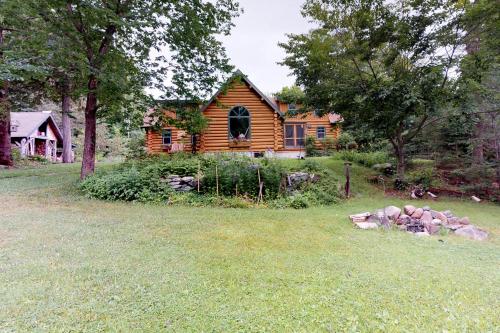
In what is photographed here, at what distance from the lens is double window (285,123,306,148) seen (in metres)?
21.4

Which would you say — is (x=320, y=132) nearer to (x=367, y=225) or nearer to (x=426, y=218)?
(x=426, y=218)

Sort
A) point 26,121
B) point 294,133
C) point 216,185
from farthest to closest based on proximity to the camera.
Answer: point 26,121, point 294,133, point 216,185

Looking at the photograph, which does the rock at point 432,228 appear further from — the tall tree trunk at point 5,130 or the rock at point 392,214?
the tall tree trunk at point 5,130

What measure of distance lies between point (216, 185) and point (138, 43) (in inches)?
240

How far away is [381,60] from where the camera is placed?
11.3 meters

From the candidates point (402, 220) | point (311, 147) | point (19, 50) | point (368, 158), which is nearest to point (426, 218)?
point (402, 220)

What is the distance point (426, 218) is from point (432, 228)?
0.49 meters

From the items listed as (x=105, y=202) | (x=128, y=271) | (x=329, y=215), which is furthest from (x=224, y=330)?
(x=105, y=202)

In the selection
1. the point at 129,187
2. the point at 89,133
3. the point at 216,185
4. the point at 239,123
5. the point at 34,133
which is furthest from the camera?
the point at 34,133

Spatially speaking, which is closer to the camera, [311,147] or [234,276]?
[234,276]

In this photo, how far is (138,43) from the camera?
10523mm

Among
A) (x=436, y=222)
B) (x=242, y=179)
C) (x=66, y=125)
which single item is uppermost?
(x=66, y=125)

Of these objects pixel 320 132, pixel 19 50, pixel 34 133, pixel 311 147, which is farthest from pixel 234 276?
pixel 34 133

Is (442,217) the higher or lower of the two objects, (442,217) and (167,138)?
the lower
